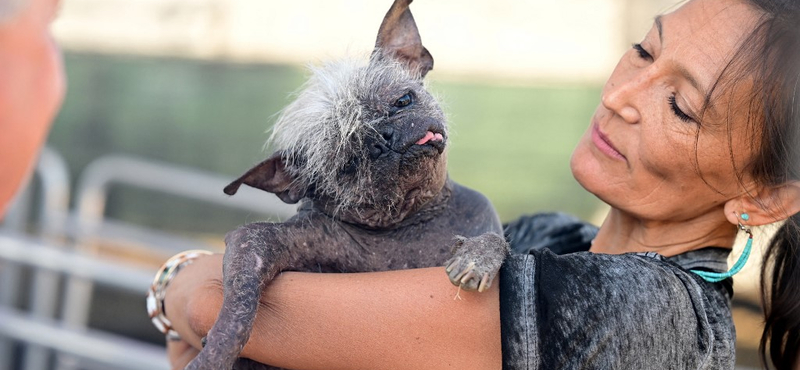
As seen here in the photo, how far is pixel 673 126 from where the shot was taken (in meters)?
1.45

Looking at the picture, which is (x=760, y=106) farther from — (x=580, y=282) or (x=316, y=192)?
(x=316, y=192)

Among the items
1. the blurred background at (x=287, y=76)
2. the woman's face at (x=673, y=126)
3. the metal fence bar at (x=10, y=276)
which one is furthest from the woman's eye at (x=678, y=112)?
the blurred background at (x=287, y=76)

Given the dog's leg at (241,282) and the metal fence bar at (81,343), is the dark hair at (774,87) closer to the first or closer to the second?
the dog's leg at (241,282)

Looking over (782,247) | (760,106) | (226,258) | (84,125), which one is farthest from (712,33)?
(84,125)

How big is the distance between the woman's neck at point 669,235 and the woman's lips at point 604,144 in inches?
6.5

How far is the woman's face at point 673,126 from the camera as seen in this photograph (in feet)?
4.68

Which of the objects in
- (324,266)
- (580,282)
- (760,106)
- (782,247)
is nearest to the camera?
(580,282)

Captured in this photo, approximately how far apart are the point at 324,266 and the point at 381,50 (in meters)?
0.43

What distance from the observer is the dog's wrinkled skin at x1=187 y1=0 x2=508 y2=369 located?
4.70 ft

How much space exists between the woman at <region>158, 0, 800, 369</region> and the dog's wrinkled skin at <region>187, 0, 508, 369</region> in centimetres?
9

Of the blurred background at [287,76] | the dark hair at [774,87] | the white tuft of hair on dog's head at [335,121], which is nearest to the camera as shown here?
the dark hair at [774,87]

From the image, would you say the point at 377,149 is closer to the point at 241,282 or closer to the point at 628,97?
the point at 241,282

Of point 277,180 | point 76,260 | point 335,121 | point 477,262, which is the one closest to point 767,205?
point 477,262

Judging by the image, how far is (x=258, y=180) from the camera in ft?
5.18
